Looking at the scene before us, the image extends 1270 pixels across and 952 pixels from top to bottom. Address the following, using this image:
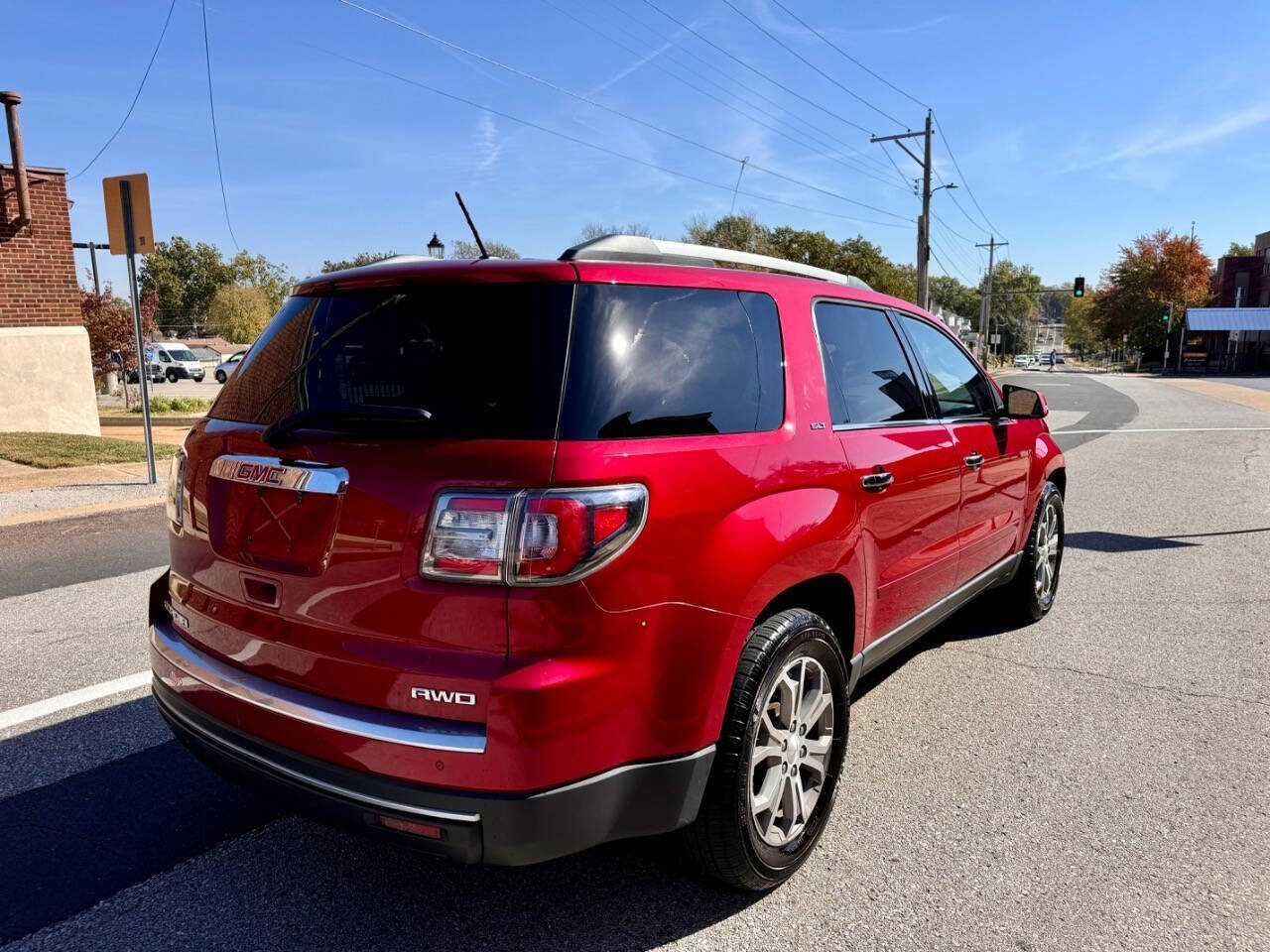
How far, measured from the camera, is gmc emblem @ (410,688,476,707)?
208cm

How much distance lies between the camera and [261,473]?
2432mm

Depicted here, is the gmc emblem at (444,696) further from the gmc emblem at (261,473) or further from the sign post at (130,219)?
the sign post at (130,219)

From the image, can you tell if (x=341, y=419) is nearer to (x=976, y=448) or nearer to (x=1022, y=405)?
(x=976, y=448)

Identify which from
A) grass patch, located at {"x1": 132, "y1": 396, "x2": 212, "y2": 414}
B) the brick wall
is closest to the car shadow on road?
the brick wall

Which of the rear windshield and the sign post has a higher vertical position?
the sign post

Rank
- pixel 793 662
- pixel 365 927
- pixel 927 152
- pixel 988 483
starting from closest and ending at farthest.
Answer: pixel 365 927
pixel 793 662
pixel 988 483
pixel 927 152

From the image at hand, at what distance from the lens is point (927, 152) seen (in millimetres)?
39031

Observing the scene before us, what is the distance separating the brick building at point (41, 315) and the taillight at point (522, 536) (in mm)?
14654

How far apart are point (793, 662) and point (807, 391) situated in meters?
0.89

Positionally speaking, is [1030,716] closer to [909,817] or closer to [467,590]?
[909,817]

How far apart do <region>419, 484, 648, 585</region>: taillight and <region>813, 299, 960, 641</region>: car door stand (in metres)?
1.22

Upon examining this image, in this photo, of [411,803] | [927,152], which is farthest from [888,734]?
[927,152]

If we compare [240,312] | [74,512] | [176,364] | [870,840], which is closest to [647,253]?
[870,840]

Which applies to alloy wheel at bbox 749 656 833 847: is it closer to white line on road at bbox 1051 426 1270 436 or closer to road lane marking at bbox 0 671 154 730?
road lane marking at bbox 0 671 154 730
